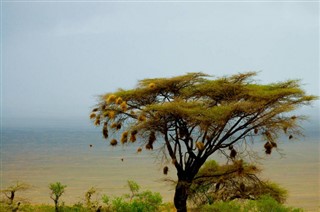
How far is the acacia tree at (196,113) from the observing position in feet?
61.0

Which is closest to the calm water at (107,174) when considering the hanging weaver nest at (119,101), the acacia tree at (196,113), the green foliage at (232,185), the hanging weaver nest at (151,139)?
the green foliage at (232,185)

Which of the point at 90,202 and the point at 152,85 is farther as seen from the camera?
the point at 152,85

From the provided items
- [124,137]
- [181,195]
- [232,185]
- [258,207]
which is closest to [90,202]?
[124,137]

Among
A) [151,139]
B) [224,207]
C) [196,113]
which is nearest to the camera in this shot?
[224,207]

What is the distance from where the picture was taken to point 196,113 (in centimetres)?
1836

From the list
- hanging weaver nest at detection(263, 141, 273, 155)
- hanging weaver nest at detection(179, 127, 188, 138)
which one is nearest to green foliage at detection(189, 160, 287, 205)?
hanging weaver nest at detection(263, 141, 273, 155)

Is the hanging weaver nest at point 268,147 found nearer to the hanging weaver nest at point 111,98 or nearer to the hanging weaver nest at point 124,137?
the hanging weaver nest at point 124,137

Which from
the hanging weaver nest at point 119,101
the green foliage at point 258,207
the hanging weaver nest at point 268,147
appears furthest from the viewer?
the hanging weaver nest at point 268,147

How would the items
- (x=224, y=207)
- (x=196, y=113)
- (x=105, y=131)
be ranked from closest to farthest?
1. (x=224, y=207)
2. (x=196, y=113)
3. (x=105, y=131)

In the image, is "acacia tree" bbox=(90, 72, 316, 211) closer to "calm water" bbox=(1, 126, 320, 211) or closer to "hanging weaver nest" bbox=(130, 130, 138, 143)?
"hanging weaver nest" bbox=(130, 130, 138, 143)

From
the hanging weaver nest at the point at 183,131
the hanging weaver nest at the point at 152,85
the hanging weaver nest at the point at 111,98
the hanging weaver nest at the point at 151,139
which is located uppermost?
the hanging weaver nest at the point at 152,85

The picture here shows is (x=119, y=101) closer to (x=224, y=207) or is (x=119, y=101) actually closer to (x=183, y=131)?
(x=183, y=131)

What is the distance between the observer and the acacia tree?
61.0ft

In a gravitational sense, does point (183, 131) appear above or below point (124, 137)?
above
